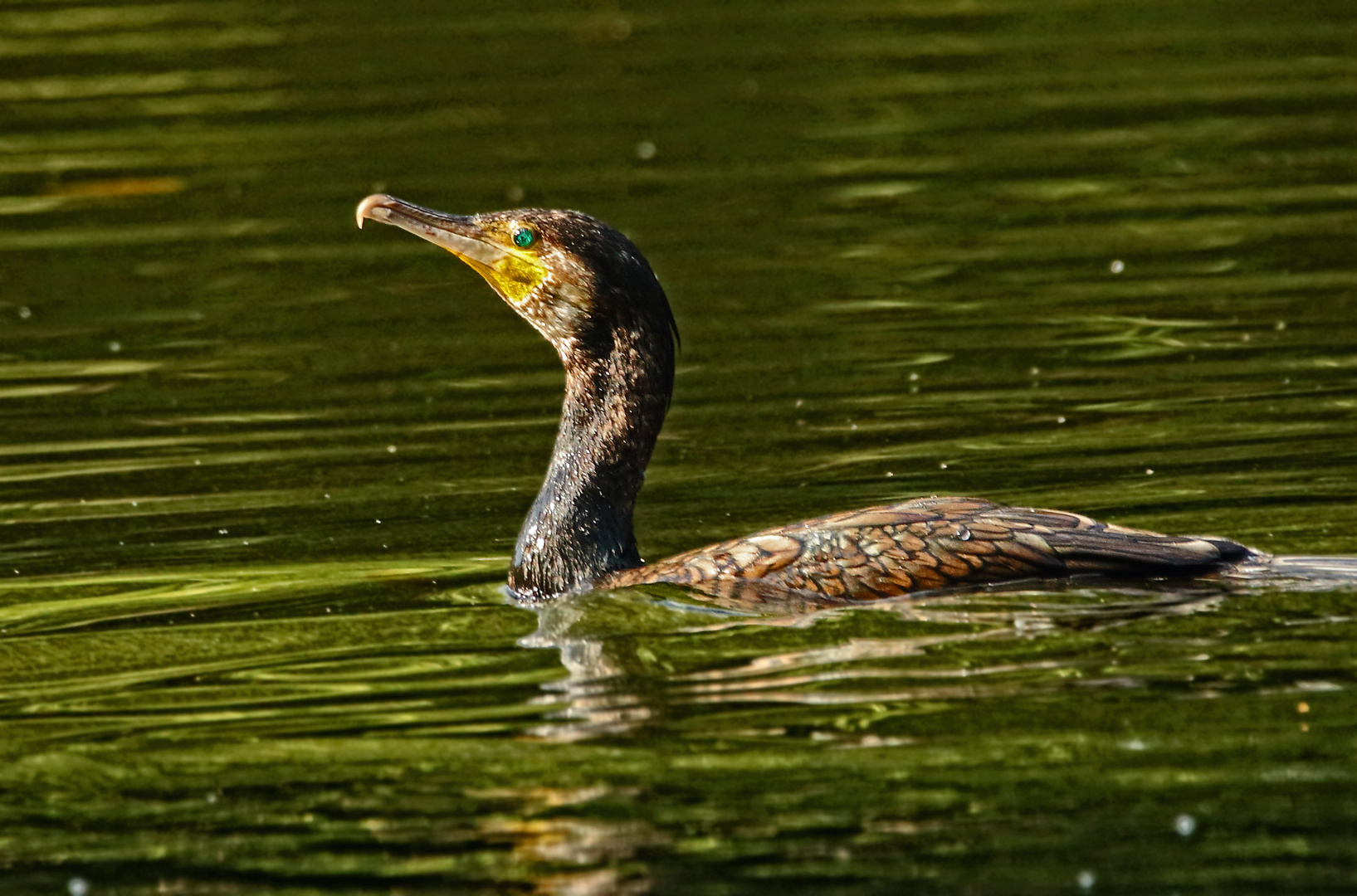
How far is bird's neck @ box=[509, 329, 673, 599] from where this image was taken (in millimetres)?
8336

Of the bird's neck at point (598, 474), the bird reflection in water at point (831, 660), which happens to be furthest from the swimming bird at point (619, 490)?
the bird reflection in water at point (831, 660)

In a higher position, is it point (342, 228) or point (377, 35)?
point (377, 35)

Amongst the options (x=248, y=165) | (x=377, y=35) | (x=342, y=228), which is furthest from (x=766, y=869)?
(x=377, y=35)

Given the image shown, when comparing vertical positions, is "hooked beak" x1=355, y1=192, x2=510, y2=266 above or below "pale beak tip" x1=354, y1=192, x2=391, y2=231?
below

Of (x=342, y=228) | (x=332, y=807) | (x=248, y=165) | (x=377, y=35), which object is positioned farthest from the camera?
(x=377, y=35)

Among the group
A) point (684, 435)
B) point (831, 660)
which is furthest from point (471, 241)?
point (684, 435)

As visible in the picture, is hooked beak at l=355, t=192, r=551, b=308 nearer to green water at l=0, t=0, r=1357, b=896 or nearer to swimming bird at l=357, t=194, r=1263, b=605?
swimming bird at l=357, t=194, r=1263, b=605

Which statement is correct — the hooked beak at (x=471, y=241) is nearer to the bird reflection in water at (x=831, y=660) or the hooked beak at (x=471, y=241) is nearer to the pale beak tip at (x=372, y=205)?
the pale beak tip at (x=372, y=205)

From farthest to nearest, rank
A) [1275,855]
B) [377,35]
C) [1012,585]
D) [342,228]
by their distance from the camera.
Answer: [377,35] → [342,228] → [1012,585] → [1275,855]

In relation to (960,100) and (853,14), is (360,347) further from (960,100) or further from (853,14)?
(853,14)

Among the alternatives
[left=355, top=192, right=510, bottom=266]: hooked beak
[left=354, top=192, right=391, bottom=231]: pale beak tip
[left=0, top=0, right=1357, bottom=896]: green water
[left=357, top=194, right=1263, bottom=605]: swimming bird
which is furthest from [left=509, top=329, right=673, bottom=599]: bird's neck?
[left=354, top=192, right=391, bottom=231]: pale beak tip

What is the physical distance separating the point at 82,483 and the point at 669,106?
26.4 ft

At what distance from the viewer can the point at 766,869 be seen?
566 centimetres

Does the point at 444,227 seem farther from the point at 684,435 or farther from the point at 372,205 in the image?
the point at 684,435
